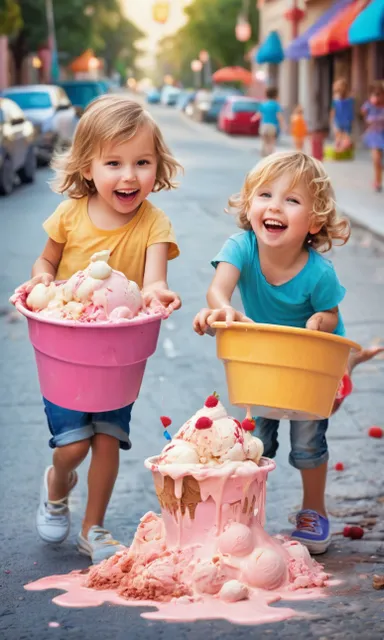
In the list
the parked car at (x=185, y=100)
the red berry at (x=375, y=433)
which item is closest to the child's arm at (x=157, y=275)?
the red berry at (x=375, y=433)

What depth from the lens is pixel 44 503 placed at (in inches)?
166

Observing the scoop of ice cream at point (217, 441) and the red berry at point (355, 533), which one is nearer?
the scoop of ice cream at point (217, 441)

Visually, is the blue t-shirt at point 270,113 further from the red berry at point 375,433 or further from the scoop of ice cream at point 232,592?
the scoop of ice cream at point 232,592

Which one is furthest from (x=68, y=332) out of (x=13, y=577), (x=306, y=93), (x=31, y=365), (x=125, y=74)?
(x=125, y=74)

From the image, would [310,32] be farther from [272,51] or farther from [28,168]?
[28,168]

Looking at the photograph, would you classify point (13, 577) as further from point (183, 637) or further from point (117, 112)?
point (117, 112)

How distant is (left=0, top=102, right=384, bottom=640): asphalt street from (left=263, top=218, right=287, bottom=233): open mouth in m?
1.18

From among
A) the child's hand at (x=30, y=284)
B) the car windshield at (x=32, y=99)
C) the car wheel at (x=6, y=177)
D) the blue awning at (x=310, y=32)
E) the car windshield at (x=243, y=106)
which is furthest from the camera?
the car windshield at (x=243, y=106)

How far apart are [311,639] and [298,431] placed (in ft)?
3.76

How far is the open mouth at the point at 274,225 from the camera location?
364cm

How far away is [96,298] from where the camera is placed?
11.6 ft

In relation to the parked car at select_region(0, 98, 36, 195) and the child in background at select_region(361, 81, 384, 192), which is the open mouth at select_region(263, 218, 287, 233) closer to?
the parked car at select_region(0, 98, 36, 195)

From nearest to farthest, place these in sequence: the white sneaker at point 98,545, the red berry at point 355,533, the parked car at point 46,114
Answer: the white sneaker at point 98,545, the red berry at point 355,533, the parked car at point 46,114

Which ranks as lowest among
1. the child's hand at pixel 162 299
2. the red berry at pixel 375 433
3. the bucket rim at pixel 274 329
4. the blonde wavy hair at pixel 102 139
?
the red berry at pixel 375 433
